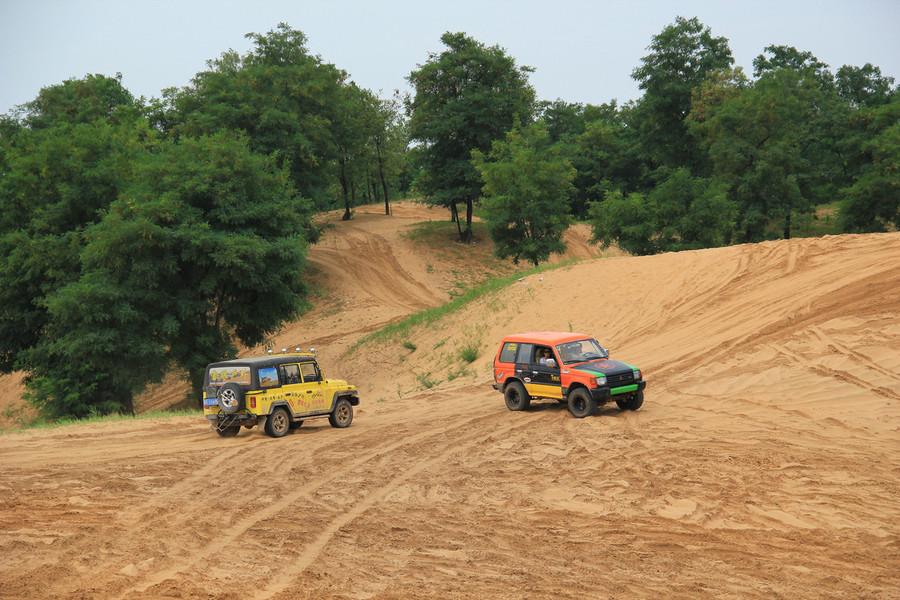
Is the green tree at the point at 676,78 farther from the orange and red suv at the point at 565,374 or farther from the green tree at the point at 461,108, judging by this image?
the orange and red suv at the point at 565,374

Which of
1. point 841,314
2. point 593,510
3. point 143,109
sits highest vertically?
point 143,109

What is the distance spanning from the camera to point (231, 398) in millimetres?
19562

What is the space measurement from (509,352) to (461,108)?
43.8 meters

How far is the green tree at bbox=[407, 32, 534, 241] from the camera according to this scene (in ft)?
208

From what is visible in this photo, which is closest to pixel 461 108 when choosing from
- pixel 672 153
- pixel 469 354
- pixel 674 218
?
pixel 672 153

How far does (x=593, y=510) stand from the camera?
13.2m

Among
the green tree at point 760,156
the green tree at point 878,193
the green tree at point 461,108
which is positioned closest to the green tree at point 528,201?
the green tree at point 760,156

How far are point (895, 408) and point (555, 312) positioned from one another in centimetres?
1552

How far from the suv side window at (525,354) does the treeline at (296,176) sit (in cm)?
1536

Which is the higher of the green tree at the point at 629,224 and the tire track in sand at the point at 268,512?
the green tree at the point at 629,224

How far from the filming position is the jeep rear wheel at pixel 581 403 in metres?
19.9

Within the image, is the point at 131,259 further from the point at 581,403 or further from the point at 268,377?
the point at 581,403

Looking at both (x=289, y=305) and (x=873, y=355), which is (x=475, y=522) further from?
(x=289, y=305)

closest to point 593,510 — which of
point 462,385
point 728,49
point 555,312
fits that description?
point 462,385
